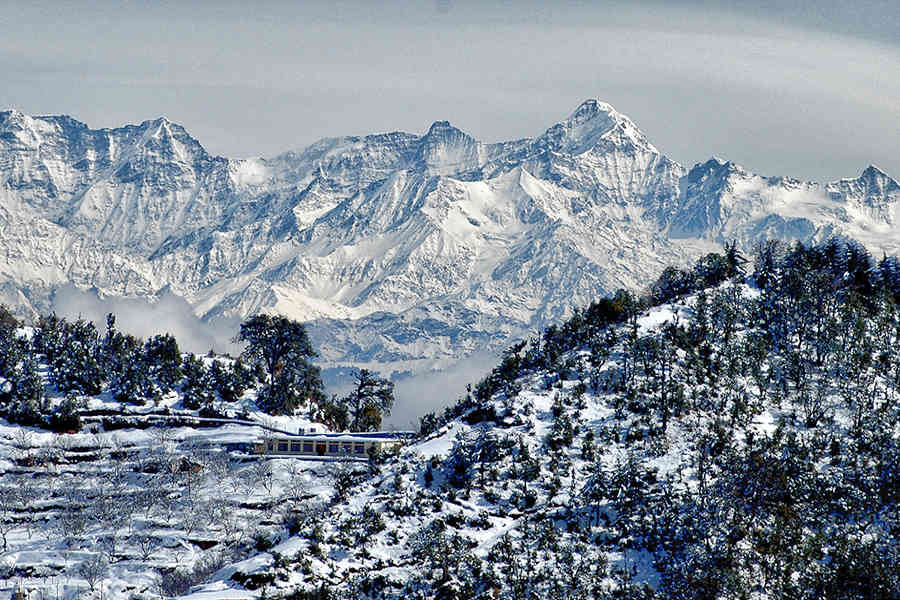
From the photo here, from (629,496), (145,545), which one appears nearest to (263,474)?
(145,545)

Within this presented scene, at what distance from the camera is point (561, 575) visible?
145875 mm

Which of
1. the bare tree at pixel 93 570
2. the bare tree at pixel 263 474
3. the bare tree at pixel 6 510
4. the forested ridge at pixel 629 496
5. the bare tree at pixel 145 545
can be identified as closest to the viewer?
the forested ridge at pixel 629 496

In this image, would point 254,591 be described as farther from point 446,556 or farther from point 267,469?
point 267,469

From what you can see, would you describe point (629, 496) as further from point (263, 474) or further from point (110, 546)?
point (110, 546)

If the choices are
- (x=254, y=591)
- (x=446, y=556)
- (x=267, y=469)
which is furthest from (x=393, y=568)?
(x=267, y=469)

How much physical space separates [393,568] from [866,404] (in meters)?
74.4

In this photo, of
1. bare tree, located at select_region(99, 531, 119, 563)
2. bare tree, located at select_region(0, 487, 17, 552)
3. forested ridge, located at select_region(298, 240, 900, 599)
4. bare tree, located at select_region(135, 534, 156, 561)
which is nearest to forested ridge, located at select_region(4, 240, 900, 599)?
forested ridge, located at select_region(298, 240, 900, 599)

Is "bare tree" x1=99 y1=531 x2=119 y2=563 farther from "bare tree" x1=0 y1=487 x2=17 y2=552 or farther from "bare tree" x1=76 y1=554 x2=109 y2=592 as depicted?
"bare tree" x1=0 y1=487 x2=17 y2=552

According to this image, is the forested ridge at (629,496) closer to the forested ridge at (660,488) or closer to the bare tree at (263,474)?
the forested ridge at (660,488)

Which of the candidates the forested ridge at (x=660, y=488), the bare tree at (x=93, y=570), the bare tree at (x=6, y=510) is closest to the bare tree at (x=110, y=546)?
the bare tree at (x=93, y=570)

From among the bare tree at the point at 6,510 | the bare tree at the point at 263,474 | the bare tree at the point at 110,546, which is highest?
the bare tree at the point at 263,474

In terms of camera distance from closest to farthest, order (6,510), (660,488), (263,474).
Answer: (660,488), (6,510), (263,474)

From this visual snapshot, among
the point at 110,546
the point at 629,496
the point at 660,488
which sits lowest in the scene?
the point at 110,546

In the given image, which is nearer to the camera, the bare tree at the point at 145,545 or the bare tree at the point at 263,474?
the bare tree at the point at 145,545
